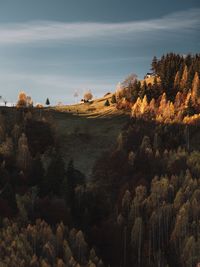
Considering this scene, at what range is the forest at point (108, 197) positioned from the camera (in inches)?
3696

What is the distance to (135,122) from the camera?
16775 centimetres

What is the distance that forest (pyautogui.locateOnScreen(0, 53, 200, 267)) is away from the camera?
93.9m

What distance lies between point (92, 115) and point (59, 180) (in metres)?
74.9

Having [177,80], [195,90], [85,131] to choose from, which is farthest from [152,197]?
Result: [177,80]

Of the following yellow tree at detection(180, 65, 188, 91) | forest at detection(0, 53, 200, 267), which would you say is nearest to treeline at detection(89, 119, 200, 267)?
forest at detection(0, 53, 200, 267)

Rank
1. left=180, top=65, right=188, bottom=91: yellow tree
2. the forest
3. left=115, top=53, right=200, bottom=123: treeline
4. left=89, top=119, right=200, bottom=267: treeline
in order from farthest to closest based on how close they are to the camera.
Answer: left=180, top=65, right=188, bottom=91: yellow tree, left=115, top=53, right=200, bottom=123: treeline, left=89, top=119, right=200, bottom=267: treeline, the forest

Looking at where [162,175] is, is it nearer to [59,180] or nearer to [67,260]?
[59,180]

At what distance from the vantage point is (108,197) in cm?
12200

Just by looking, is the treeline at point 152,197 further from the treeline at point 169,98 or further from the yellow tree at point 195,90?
the yellow tree at point 195,90

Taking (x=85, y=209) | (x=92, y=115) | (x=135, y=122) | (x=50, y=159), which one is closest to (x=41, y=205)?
(x=85, y=209)

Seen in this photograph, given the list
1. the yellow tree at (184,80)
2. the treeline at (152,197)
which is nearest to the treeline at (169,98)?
the yellow tree at (184,80)

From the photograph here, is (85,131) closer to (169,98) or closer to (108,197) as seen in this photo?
(169,98)

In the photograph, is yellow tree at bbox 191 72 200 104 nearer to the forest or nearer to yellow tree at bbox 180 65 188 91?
the forest

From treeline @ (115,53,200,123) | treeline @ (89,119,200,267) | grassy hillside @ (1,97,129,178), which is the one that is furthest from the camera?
treeline @ (115,53,200,123)
